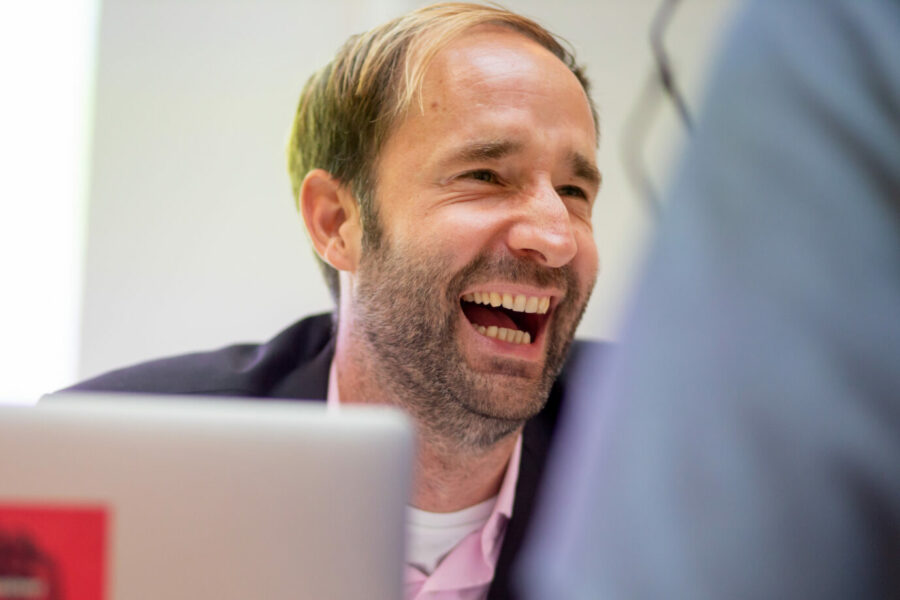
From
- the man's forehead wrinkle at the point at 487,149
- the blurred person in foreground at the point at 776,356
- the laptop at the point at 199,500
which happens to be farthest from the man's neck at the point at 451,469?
the blurred person in foreground at the point at 776,356

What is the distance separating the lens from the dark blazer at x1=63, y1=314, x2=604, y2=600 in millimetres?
1391

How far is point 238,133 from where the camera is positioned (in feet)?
7.82

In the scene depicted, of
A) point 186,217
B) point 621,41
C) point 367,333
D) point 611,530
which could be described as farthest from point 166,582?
point 621,41

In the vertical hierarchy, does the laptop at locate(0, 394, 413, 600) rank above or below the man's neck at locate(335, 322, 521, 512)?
above

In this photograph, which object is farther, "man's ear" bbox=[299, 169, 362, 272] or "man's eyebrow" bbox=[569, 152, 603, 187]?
"man's ear" bbox=[299, 169, 362, 272]

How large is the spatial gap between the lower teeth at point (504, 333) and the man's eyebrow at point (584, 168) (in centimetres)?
25

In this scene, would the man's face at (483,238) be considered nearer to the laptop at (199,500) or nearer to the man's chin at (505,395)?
the man's chin at (505,395)

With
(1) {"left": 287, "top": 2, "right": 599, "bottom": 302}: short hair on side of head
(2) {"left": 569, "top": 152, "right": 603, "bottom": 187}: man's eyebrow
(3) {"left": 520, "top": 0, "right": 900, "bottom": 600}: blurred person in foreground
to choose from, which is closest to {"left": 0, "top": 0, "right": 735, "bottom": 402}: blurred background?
(1) {"left": 287, "top": 2, "right": 599, "bottom": 302}: short hair on side of head

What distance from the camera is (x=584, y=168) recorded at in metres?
1.30

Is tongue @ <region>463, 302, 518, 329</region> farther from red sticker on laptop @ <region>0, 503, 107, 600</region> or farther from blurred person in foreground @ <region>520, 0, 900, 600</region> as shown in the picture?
blurred person in foreground @ <region>520, 0, 900, 600</region>

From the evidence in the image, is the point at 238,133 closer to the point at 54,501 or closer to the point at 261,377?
A: the point at 261,377

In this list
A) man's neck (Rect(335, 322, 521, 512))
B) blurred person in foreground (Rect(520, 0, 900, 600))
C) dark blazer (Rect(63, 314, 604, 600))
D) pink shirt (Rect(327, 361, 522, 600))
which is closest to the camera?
blurred person in foreground (Rect(520, 0, 900, 600))

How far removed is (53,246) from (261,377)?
116 centimetres

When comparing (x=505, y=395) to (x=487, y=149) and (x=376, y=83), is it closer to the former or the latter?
(x=487, y=149)
